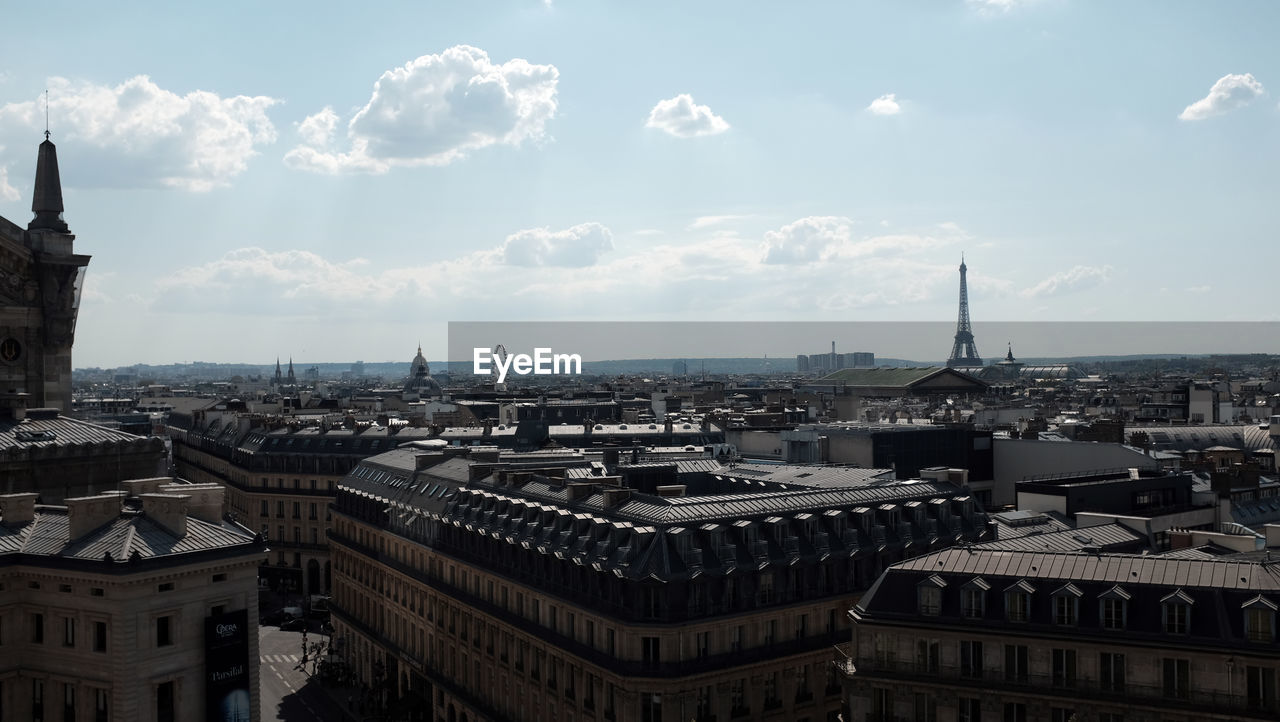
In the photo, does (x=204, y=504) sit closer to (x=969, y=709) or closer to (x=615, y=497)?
(x=615, y=497)

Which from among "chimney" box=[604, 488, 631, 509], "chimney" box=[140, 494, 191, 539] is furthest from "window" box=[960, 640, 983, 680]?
"chimney" box=[140, 494, 191, 539]

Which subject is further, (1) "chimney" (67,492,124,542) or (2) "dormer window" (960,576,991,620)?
(2) "dormer window" (960,576,991,620)

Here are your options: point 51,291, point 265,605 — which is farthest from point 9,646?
point 265,605

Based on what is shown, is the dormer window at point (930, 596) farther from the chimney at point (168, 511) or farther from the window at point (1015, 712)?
the chimney at point (168, 511)

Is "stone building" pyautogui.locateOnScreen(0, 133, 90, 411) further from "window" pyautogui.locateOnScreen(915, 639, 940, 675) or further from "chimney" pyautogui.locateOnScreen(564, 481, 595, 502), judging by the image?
"window" pyautogui.locateOnScreen(915, 639, 940, 675)

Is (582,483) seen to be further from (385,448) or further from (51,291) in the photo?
(385,448)

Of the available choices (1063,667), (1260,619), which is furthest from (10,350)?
(1260,619)

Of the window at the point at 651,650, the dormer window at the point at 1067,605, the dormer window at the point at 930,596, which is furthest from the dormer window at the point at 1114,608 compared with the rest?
the window at the point at 651,650
